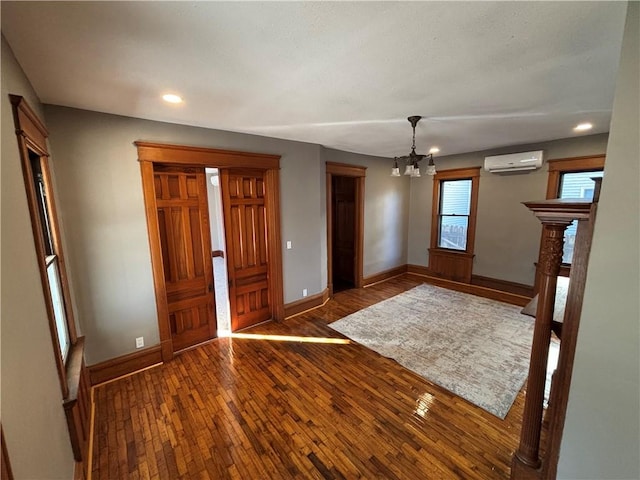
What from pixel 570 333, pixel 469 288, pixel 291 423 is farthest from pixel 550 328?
pixel 469 288

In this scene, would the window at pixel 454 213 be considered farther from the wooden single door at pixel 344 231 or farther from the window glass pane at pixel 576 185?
the wooden single door at pixel 344 231

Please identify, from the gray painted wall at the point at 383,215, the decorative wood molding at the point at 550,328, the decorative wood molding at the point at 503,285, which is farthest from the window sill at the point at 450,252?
the decorative wood molding at the point at 550,328

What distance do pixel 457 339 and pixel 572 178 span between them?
3073 millimetres

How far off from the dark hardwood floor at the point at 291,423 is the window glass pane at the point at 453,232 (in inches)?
136

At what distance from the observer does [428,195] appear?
5.62 meters

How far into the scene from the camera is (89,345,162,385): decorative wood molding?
2.50 m

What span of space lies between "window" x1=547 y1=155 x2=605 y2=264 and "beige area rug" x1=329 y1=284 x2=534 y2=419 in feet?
4.76

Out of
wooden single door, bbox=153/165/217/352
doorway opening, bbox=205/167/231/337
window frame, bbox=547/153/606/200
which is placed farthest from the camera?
doorway opening, bbox=205/167/231/337

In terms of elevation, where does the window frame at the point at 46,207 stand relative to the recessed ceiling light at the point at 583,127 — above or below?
below

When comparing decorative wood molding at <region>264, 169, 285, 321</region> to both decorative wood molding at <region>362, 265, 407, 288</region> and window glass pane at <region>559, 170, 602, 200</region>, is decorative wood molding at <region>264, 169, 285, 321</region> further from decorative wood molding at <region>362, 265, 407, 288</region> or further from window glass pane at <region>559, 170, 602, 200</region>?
window glass pane at <region>559, 170, 602, 200</region>

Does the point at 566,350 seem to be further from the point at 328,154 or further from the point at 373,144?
the point at 328,154

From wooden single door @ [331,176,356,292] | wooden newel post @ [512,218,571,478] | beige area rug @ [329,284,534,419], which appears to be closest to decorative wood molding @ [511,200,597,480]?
wooden newel post @ [512,218,571,478]

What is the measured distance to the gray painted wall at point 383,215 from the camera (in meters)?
5.16

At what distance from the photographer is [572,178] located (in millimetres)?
3924
